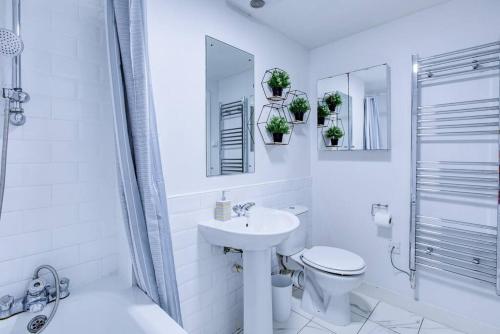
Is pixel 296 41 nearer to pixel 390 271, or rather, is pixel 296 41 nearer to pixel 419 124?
pixel 419 124

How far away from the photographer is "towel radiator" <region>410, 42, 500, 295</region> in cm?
169

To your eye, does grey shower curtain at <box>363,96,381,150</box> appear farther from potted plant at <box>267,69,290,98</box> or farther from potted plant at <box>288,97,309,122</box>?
potted plant at <box>267,69,290,98</box>

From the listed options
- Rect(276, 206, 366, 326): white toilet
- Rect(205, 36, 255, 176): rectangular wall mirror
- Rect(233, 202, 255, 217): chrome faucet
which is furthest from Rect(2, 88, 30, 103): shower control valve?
Rect(276, 206, 366, 326): white toilet

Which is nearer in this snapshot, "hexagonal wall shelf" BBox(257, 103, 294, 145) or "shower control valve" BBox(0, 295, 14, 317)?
"shower control valve" BBox(0, 295, 14, 317)

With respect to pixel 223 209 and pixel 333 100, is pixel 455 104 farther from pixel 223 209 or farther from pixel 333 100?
pixel 223 209

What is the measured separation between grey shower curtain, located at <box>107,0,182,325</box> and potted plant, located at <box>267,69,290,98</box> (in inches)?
44.7

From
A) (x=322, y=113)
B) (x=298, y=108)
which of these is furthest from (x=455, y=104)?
(x=298, y=108)

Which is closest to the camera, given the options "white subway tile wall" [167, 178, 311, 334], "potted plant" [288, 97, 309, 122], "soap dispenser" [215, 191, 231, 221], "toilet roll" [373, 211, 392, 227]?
"white subway tile wall" [167, 178, 311, 334]

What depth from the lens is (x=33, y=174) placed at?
1.20 meters

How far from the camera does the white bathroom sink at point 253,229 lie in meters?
1.33

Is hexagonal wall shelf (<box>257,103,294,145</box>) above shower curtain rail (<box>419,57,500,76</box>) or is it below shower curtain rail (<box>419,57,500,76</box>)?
below

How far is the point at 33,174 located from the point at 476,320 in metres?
2.80

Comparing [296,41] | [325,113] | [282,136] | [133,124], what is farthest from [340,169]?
[133,124]

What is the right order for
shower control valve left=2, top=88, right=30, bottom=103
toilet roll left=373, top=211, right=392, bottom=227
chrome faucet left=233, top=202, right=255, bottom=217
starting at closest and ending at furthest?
shower control valve left=2, top=88, right=30, bottom=103 → chrome faucet left=233, top=202, right=255, bottom=217 → toilet roll left=373, top=211, right=392, bottom=227
